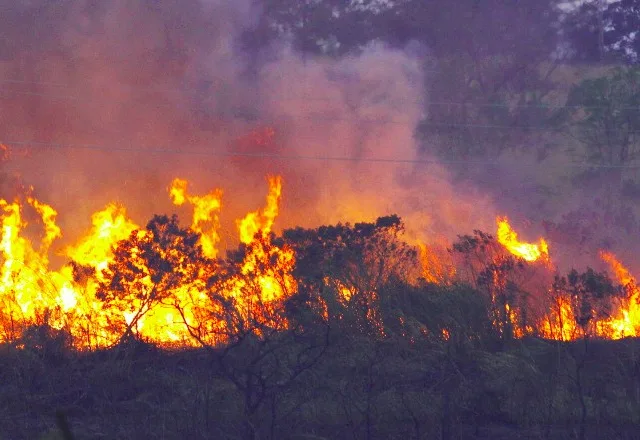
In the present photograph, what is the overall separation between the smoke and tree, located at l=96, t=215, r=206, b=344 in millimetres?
6579

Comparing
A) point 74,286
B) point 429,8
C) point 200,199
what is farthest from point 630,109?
point 74,286

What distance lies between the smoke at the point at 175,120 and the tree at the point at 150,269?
21.6 feet

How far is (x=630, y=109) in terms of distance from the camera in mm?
29422

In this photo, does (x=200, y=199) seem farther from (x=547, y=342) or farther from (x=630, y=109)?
(x=630, y=109)

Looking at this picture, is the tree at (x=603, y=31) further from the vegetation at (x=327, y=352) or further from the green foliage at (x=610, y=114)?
the vegetation at (x=327, y=352)

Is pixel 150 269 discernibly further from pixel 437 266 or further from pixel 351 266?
pixel 437 266

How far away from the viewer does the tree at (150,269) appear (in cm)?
1195

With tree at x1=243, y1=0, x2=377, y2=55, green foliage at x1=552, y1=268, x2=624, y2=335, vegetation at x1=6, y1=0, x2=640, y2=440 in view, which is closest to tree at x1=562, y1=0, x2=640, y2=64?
tree at x1=243, y1=0, x2=377, y2=55

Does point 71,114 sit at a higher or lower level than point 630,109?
lower

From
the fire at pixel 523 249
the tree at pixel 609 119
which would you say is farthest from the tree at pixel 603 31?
the fire at pixel 523 249

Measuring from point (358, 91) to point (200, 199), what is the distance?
531 cm

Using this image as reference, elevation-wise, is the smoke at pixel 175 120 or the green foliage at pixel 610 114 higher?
the green foliage at pixel 610 114

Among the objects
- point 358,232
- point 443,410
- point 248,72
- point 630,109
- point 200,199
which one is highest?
point 630,109

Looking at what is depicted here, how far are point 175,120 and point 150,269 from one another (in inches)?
378
